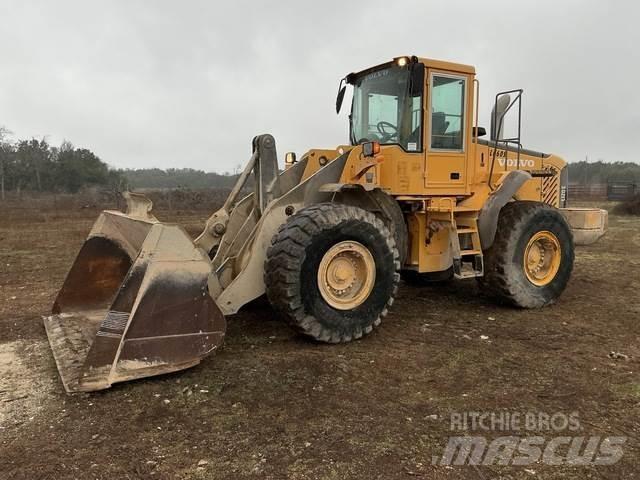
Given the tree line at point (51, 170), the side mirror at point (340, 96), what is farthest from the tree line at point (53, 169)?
the side mirror at point (340, 96)

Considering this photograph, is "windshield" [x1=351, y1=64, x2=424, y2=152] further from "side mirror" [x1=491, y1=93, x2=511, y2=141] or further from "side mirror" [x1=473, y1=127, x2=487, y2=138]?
"side mirror" [x1=491, y1=93, x2=511, y2=141]

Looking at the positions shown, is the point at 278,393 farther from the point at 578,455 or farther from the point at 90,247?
the point at 90,247

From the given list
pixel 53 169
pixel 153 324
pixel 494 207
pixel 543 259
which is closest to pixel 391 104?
pixel 494 207

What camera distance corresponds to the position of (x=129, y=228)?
547 cm

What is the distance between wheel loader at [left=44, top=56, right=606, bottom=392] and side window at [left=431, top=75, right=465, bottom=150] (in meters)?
0.02

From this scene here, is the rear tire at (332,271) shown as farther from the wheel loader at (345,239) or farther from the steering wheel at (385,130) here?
the steering wheel at (385,130)

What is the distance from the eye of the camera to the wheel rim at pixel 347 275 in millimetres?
4922

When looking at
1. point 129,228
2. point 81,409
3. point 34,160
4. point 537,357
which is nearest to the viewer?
point 81,409

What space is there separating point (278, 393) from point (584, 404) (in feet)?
7.51

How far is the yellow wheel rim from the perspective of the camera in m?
6.70

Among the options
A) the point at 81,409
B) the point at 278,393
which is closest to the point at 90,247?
the point at 81,409

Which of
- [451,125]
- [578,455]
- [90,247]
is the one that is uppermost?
[451,125]

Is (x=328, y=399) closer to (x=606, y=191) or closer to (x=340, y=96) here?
(x=340, y=96)

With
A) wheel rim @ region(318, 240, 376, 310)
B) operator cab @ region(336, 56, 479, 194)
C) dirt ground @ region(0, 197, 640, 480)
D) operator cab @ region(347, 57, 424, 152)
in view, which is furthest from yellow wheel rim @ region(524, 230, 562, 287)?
wheel rim @ region(318, 240, 376, 310)
